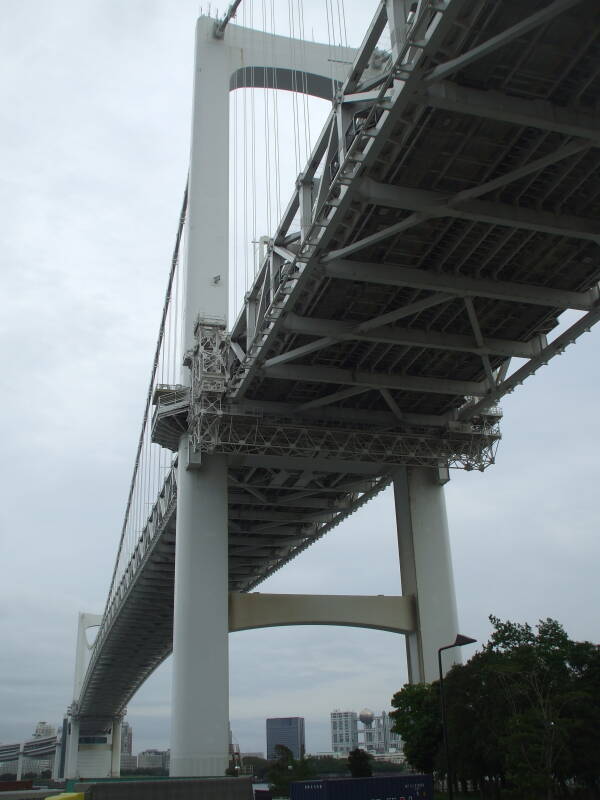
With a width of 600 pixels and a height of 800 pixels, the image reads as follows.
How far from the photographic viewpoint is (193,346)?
3200cm

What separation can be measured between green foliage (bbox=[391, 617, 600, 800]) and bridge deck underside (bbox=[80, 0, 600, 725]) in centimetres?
856

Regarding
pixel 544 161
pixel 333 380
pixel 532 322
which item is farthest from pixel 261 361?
pixel 544 161

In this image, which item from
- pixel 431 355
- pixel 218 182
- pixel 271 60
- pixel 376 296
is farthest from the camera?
pixel 271 60

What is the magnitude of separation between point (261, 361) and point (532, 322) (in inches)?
327

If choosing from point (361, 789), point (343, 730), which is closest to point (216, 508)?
point (361, 789)

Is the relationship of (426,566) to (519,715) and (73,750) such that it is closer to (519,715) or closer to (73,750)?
(519,715)

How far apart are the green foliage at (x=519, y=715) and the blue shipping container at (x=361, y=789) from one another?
85.1 inches

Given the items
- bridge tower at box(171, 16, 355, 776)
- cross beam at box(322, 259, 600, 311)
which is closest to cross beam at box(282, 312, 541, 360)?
cross beam at box(322, 259, 600, 311)

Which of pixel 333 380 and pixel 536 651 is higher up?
pixel 333 380

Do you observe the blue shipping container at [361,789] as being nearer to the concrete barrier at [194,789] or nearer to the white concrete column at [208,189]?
the concrete barrier at [194,789]

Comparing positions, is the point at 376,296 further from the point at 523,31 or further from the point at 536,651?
the point at 536,651

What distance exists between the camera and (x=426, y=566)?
3152cm

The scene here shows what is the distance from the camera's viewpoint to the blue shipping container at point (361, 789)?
25.8 metres

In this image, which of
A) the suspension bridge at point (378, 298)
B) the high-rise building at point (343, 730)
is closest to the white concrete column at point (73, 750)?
the high-rise building at point (343, 730)
